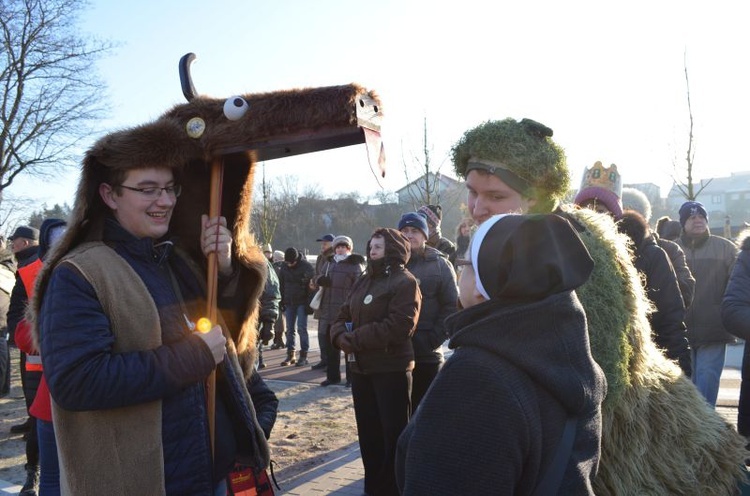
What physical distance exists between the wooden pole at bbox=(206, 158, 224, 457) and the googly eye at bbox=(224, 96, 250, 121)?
0.80 feet

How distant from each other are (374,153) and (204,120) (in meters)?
0.67

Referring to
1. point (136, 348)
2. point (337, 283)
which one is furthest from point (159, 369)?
point (337, 283)

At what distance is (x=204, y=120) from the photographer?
90.7 inches

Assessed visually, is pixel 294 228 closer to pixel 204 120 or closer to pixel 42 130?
pixel 42 130

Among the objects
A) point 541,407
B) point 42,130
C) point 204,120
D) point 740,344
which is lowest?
point 740,344

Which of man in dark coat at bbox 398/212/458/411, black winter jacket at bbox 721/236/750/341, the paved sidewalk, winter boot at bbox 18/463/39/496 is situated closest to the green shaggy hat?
black winter jacket at bbox 721/236/750/341

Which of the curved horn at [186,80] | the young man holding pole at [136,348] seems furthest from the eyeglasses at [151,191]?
the curved horn at [186,80]

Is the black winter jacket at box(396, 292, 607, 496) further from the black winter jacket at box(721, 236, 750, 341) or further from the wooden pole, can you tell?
the black winter jacket at box(721, 236, 750, 341)

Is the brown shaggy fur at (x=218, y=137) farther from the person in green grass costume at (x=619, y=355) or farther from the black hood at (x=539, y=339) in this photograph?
the black hood at (x=539, y=339)

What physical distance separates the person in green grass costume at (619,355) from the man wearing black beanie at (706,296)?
368 centimetres

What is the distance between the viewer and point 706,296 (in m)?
5.96

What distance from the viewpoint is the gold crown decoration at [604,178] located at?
3350mm

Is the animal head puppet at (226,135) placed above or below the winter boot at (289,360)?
above

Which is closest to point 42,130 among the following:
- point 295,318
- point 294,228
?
point 295,318
